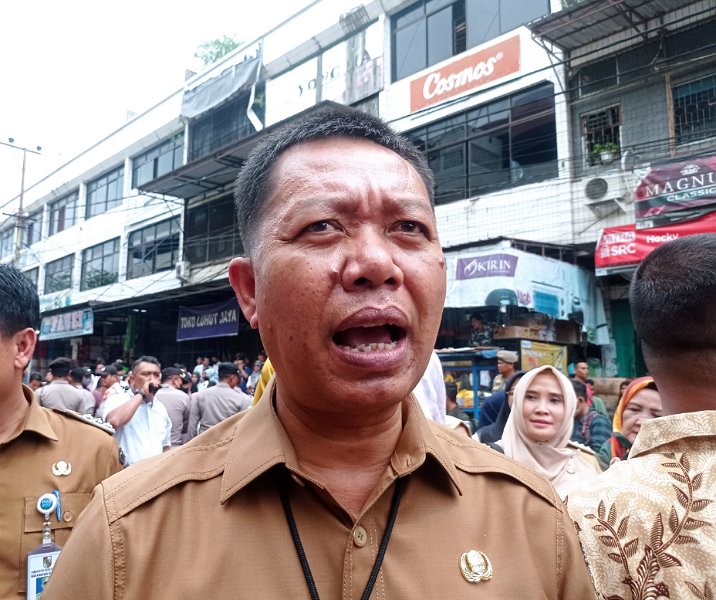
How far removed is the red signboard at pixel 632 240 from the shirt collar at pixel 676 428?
8138mm

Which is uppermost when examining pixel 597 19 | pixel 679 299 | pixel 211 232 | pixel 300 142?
pixel 597 19

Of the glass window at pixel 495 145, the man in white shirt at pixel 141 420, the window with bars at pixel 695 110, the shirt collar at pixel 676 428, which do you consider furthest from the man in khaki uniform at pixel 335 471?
the glass window at pixel 495 145

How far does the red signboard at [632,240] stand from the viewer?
863cm

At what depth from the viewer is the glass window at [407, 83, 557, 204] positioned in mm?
11406

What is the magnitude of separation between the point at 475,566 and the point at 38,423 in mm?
1820

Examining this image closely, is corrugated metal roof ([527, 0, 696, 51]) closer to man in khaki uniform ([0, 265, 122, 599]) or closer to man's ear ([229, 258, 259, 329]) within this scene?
man in khaki uniform ([0, 265, 122, 599])

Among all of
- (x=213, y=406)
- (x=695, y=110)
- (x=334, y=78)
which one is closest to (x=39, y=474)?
(x=213, y=406)

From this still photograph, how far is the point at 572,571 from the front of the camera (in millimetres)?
1294

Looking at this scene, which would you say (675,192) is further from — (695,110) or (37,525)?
(37,525)

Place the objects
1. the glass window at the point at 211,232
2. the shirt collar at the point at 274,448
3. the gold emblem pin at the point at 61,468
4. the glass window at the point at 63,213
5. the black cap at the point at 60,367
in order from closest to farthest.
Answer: the shirt collar at the point at 274,448, the gold emblem pin at the point at 61,468, the black cap at the point at 60,367, the glass window at the point at 211,232, the glass window at the point at 63,213

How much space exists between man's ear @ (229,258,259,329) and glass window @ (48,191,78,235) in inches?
1101

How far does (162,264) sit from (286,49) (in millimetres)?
8638

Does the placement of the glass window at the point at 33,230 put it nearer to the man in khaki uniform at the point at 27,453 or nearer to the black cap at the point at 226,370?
the black cap at the point at 226,370

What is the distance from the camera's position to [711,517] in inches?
52.3
